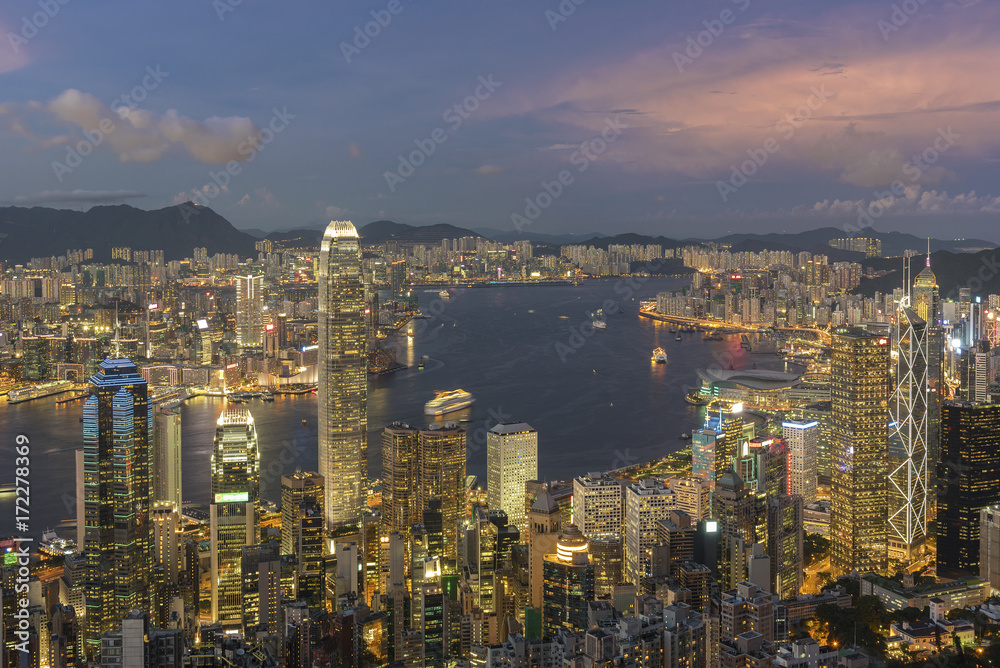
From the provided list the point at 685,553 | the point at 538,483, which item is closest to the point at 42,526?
the point at 538,483

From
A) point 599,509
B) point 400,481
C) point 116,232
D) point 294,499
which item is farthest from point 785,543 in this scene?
point 116,232

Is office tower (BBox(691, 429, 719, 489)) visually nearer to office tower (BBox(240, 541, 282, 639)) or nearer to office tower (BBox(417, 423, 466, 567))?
office tower (BBox(417, 423, 466, 567))

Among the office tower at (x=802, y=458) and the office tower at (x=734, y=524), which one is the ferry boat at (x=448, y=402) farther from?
the office tower at (x=734, y=524)

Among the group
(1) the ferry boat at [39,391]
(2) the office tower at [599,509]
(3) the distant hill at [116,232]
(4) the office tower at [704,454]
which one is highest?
(3) the distant hill at [116,232]

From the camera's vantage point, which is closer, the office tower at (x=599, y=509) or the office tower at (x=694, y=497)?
the office tower at (x=599, y=509)

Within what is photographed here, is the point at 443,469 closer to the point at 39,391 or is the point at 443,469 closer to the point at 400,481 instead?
the point at 400,481

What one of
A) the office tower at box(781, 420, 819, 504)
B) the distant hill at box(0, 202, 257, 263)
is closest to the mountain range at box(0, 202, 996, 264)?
the distant hill at box(0, 202, 257, 263)

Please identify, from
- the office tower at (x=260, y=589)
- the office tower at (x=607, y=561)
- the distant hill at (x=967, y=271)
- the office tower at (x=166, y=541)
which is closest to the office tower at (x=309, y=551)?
the office tower at (x=260, y=589)
